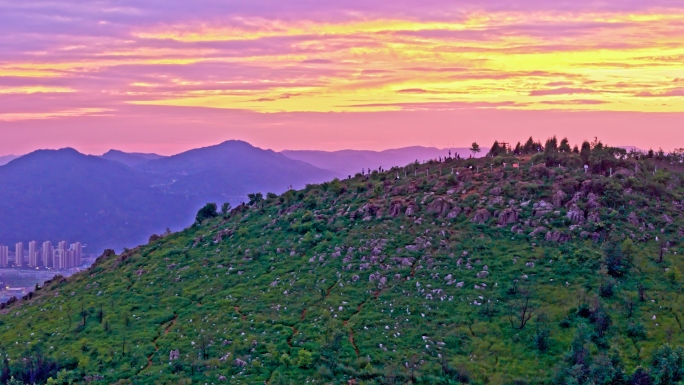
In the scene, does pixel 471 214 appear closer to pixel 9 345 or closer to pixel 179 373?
pixel 179 373

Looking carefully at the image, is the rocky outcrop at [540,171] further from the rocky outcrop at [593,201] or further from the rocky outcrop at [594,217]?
the rocky outcrop at [594,217]

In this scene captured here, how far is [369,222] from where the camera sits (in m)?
61.9

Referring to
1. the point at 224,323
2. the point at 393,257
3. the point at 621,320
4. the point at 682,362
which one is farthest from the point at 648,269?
the point at 224,323

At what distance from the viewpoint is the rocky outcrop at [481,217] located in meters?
58.5

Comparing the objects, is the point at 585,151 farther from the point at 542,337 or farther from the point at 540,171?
the point at 542,337

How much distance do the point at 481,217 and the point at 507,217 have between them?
2.30m

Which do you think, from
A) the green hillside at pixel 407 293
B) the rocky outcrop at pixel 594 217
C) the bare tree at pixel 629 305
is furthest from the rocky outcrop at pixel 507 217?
the bare tree at pixel 629 305

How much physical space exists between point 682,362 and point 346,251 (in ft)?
90.9

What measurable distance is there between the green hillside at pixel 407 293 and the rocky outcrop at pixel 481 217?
0.62 feet

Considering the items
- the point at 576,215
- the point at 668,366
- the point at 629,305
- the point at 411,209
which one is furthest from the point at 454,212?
the point at 668,366

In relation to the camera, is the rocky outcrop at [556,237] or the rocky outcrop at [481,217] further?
the rocky outcrop at [481,217]

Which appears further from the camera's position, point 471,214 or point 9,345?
point 471,214

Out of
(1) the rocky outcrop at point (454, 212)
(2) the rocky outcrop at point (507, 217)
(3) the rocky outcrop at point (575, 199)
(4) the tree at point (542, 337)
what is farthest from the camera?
(1) the rocky outcrop at point (454, 212)

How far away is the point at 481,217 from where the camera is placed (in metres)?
58.6
